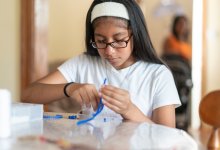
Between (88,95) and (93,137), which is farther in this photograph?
(88,95)

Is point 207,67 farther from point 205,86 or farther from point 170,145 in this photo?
point 170,145

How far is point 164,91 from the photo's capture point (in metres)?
1.44

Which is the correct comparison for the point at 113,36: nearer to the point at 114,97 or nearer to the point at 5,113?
the point at 114,97

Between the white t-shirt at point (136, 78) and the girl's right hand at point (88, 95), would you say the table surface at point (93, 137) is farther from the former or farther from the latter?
the white t-shirt at point (136, 78)

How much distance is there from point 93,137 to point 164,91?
0.54 m

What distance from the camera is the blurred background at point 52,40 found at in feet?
9.24

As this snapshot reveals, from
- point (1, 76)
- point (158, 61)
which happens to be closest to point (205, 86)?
point (1, 76)

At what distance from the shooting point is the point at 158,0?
536cm

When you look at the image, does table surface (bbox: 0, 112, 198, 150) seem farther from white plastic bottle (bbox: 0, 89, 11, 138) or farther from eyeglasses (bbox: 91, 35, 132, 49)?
eyeglasses (bbox: 91, 35, 132, 49)

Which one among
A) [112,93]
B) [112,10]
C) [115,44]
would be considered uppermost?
[112,10]

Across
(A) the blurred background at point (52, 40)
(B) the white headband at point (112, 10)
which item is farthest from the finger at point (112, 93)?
(A) the blurred background at point (52, 40)

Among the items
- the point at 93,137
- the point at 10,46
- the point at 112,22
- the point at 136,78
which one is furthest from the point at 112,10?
the point at 10,46

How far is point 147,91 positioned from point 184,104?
9.85 ft

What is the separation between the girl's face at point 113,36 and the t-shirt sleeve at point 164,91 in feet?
0.47
